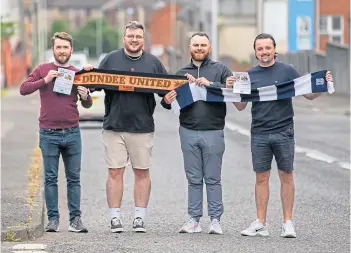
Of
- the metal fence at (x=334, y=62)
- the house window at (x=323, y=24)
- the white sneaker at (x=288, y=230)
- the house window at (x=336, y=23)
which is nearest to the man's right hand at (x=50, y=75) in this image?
the white sneaker at (x=288, y=230)

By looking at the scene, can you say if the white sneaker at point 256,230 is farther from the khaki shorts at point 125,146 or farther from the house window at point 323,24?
the house window at point 323,24

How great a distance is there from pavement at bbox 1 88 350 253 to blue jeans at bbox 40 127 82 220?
1.10 feet

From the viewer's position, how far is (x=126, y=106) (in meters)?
11.1

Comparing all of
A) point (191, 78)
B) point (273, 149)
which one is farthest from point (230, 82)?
point (273, 149)

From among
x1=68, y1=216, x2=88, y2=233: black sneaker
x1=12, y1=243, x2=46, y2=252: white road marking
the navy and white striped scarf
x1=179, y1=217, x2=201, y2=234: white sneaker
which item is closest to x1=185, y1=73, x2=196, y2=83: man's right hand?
the navy and white striped scarf

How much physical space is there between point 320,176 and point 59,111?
21.7 ft

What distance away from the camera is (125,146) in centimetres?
1129

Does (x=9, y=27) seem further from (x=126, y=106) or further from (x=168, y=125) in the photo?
(x=126, y=106)

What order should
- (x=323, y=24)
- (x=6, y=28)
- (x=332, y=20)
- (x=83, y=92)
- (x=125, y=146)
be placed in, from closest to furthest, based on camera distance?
1. (x=83, y=92)
2. (x=125, y=146)
3. (x=6, y=28)
4. (x=332, y=20)
5. (x=323, y=24)

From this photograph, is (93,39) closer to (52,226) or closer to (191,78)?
(52,226)

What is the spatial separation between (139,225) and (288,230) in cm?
139

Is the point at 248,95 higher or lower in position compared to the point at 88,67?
lower

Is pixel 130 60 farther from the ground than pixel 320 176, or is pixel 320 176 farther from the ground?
pixel 130 60

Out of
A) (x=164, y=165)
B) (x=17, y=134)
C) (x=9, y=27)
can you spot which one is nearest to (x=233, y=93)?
(x=164, y=165)
